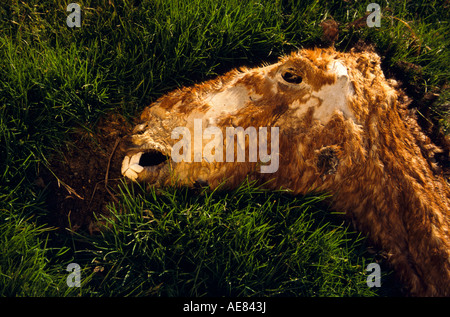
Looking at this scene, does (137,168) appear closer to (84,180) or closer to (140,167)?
(140,167)

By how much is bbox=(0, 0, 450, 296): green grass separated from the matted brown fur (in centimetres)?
15

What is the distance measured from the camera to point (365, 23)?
2566 millimetres

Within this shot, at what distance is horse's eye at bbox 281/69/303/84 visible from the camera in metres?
1.97

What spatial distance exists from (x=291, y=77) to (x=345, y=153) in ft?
1.77

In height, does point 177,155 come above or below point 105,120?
below

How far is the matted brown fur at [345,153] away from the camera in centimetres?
187

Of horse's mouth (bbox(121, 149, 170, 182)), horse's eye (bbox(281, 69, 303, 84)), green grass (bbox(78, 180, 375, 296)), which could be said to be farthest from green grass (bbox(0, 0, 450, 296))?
horse's eye (bbox(281, 69, 303, 84))

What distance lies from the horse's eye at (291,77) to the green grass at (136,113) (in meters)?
0.57

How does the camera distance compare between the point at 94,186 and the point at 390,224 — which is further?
the point at 94,186

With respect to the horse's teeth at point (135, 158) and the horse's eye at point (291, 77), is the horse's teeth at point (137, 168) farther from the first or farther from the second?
the horse's eye at point (291, 77)

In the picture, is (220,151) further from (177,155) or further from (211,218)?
(211,218)

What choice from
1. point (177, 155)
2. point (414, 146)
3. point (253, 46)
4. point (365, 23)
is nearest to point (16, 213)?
point (177, 155)

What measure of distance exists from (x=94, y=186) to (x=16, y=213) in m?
0.46

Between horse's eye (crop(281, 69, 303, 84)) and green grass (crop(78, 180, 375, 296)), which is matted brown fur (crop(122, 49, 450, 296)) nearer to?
horse's eye (crop(281, 69, 303, 84))
